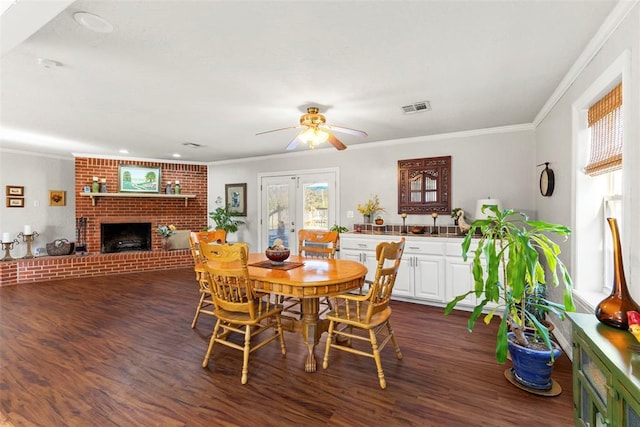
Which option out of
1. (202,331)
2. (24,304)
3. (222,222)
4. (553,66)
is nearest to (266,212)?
(222,222)

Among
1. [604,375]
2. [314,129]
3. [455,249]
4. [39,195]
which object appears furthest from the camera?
[39,195]

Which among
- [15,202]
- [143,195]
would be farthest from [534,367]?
[15,202]

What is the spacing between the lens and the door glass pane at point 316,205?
17.9ft

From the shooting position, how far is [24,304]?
4.00 m

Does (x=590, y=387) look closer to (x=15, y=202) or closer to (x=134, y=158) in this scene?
(x=134, y=158)

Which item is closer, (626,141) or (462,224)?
(626,141)

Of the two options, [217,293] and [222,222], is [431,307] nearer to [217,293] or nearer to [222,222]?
[217,293]

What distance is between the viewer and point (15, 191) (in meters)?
5.78

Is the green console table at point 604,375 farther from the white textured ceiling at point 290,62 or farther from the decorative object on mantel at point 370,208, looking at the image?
the decorative object on mantel at point 370,208

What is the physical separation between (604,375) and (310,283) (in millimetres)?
1520

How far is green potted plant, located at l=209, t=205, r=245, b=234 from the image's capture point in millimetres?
6258

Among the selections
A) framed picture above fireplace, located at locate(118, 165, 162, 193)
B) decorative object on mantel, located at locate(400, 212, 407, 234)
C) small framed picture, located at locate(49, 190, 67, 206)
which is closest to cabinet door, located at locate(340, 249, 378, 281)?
decorative object on mantel, located at locate(400, 212, 407, 234)

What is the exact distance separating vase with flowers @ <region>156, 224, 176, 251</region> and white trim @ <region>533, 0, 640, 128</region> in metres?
6.54

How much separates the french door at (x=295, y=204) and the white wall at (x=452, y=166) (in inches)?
6.7
